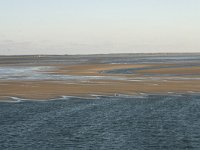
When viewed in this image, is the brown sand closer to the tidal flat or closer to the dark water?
the tidal flat

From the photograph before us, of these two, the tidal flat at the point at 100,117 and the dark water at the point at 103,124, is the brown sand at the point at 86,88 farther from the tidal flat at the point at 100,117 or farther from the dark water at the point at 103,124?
the dark water at the point at 103,124

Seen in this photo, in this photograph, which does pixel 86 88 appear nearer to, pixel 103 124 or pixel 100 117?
pixel 100 117

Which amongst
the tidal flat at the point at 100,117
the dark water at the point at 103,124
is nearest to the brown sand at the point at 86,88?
the tidal flat at the point at 100,117

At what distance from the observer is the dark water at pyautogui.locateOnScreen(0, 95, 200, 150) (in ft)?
75.5

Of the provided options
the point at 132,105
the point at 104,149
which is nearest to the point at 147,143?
the point at 104,149

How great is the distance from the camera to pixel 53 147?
2222cm

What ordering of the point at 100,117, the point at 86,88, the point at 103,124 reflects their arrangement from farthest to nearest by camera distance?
the point at 86,88 → the point at 100,117 → the point at 103,124

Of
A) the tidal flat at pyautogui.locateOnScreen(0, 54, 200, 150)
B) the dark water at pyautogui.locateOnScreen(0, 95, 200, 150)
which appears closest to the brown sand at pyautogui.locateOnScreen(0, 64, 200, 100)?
the tidal flat at pyautogui.locateOnScreen(0, 54, 200, 150)

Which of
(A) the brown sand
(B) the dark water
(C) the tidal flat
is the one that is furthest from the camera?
(A) the brown sand

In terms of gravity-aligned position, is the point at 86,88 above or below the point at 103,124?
above

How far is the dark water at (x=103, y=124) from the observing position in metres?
23.0

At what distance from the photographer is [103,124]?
28.1 m

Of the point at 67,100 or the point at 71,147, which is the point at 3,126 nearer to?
the point at 71,147

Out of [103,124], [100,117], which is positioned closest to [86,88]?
[100,117]
